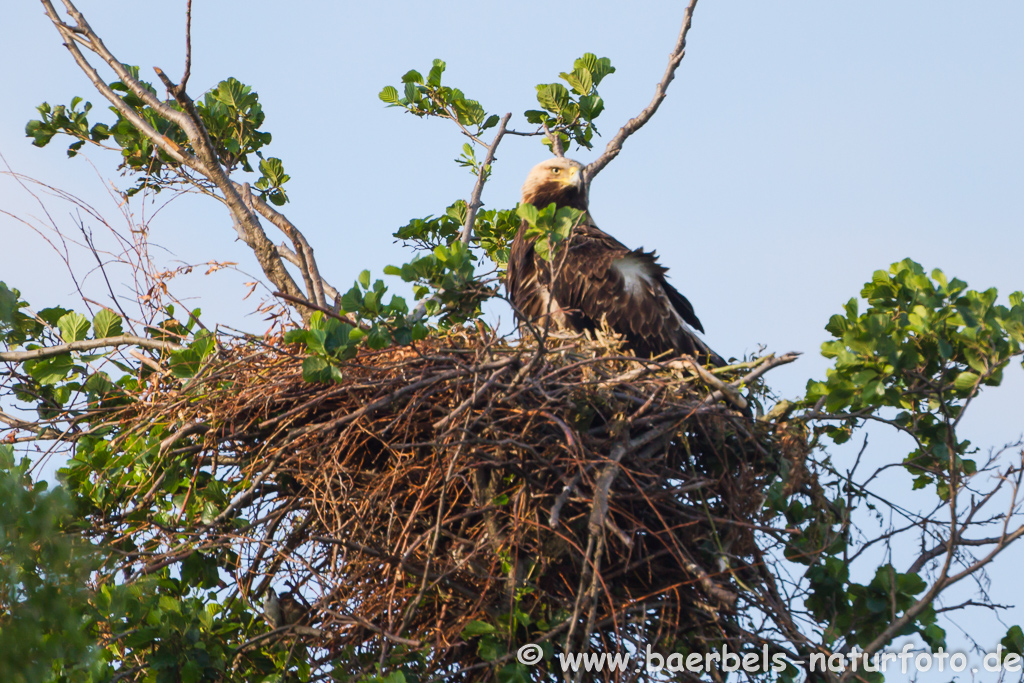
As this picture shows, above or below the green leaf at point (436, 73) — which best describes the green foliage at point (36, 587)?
below

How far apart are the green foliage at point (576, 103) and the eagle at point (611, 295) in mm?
773

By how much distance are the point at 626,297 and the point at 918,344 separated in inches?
89.0

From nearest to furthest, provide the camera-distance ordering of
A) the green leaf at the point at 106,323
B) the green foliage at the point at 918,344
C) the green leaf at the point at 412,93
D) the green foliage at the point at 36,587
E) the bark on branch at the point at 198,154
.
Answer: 1. the green foliage at the point at 36,587
2. the green foliage at the point at 918,344
3. the green leaf at the point at 106,323
4. the bark on branch at the point at 198,154
5. the green leaf at the point at 412,93

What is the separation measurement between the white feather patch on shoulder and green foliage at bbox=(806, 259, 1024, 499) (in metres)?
1.92

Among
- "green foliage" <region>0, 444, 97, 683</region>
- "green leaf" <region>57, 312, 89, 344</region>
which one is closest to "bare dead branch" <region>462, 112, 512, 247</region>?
"green leaf" <region>57, 312, 89, 344</region>

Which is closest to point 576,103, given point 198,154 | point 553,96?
point 553,96

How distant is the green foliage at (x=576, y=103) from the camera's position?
21.4 ft

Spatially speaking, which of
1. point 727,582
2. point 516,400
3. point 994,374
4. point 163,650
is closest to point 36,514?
point 163,650

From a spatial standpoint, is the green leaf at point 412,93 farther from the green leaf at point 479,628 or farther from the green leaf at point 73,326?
the green leaf at point 479,628

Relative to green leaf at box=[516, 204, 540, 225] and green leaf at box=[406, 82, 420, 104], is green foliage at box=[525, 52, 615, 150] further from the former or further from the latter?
green leaf at box=[516, 204, 540, 225]

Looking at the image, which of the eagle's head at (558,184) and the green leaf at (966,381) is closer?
the green leaf at (966,381)

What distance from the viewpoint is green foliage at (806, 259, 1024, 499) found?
13.4ft

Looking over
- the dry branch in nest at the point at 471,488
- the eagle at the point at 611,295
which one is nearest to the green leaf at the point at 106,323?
the dry branch in nest at the point at 471,488

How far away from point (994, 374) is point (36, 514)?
3.68m
